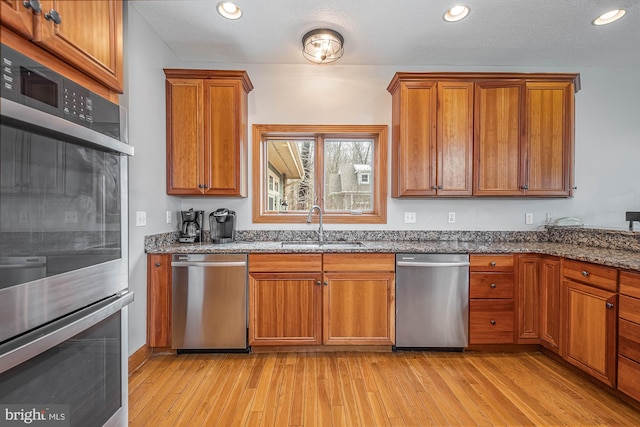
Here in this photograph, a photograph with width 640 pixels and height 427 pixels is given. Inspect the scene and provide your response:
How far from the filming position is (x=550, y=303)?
2316mm

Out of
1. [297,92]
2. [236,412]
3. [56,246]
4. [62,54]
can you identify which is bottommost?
[236,412]

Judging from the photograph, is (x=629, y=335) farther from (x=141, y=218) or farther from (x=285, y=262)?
(x=141, y=218)

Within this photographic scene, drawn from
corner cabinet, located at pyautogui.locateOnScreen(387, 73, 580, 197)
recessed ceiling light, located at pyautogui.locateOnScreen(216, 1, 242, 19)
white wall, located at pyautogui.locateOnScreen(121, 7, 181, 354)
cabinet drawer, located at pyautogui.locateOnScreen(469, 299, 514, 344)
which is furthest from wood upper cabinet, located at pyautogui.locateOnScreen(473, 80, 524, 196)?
white wall, located at pyautogui.locateOnScreen(121, 7, 181, 354)

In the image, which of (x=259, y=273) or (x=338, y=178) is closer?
(x=259, y=273)

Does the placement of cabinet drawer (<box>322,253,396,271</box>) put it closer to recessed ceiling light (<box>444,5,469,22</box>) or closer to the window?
the window

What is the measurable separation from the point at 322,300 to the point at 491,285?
4.57 ft

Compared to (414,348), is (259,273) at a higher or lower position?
higher

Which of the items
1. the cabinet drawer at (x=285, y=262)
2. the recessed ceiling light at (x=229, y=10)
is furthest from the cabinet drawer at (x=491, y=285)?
the recessed ceiling light at (x=229, y=10)

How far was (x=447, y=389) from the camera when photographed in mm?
1948

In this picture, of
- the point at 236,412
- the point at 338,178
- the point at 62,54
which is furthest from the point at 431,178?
the point at 62,54

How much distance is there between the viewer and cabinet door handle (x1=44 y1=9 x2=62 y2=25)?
93cm

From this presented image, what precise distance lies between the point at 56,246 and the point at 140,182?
1.52 meters

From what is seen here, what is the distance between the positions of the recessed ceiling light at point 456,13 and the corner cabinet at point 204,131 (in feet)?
5.65

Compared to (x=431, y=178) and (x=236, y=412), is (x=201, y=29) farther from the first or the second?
(x=236, y=412)
